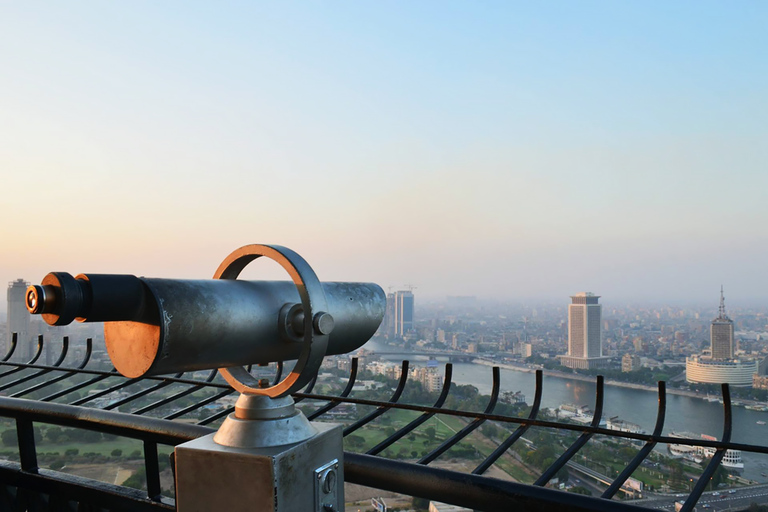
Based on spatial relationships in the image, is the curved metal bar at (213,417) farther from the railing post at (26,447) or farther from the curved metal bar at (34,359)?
the curved metal bar at (34,359)

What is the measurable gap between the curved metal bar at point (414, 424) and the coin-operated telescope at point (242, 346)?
22.3 inches

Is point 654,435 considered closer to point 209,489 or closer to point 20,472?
point 209,489

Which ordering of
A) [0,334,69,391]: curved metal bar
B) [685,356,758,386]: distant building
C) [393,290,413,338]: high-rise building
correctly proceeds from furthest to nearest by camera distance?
[393,290,413,338]: high-rise building
[685,356,758,386]: distant building
[0,334,69,391]: curved metal bar

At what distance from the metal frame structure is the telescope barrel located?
0.54m

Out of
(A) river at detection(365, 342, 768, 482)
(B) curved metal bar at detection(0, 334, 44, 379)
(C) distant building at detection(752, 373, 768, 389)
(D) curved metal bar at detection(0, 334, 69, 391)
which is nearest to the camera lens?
(D) curved metal bar at detection(0, 334, 69, 391)

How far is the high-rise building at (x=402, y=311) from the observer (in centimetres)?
1416

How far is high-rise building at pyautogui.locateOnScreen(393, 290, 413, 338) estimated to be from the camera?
1416 cm

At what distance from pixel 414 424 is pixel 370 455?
504mm

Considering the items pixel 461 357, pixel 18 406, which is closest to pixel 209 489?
pixel 18 406

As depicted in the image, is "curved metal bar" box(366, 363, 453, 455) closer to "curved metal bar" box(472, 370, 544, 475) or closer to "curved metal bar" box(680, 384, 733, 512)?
"curved metal bar" box(472, 370, 544, 475)

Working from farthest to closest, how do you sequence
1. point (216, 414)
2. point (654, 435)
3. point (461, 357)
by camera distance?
1. point (461, 357)
2. point (216, 414)
3. point (654, 435)

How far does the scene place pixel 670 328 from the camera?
109 feet

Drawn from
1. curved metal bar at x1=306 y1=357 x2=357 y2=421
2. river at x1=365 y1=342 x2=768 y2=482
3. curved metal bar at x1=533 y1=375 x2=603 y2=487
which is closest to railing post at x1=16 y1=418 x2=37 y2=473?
curved metal bar at x1=306 y1=357 x2=357 y2=421

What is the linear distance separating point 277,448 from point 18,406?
6.02ft
